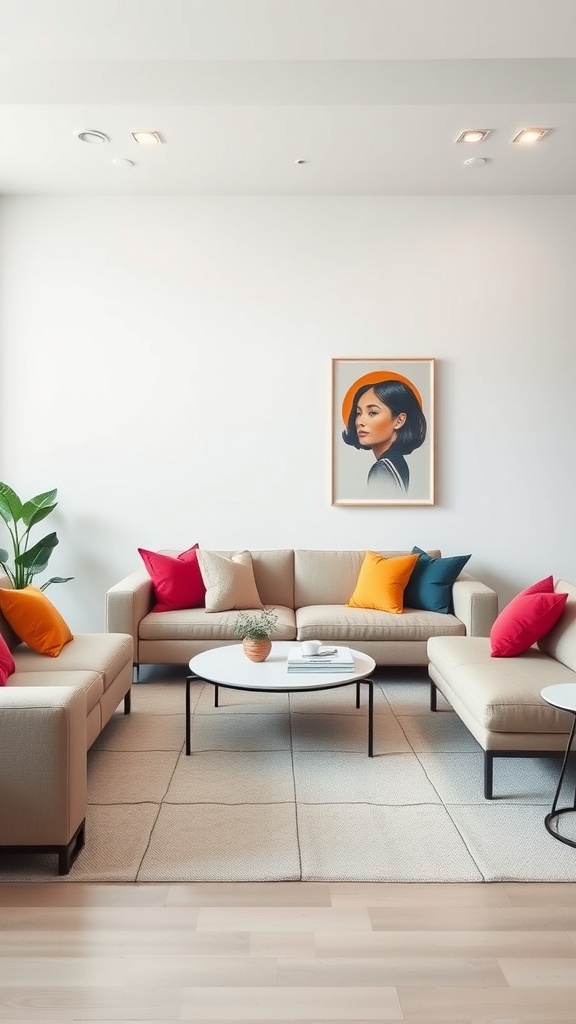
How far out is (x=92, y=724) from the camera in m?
3.42

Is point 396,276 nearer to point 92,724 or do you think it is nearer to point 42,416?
point 42,416

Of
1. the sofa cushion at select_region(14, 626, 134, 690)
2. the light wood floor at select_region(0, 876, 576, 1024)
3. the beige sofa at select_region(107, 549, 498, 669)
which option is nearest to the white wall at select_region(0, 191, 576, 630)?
the beige sofa at select_region(107, 549, 498, 669)

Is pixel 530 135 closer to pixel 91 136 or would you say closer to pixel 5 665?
pixel 91 136

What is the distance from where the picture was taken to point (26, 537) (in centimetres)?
552

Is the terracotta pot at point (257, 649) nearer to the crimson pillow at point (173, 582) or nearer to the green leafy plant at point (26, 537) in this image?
the crimson pillow at point (173, 582)

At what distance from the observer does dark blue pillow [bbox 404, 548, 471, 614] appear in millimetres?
5199

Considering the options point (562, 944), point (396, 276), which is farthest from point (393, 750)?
point (396, 276)

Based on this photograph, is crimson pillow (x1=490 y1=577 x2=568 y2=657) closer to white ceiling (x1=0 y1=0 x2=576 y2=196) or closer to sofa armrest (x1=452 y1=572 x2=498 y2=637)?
sofa armrest (x1=452 y1=572 x2=498 y2=637)

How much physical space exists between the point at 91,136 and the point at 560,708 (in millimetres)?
3958

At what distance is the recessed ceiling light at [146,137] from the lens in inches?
180

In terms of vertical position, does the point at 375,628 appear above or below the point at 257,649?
below

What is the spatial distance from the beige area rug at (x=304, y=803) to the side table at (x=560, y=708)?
0.04 metres

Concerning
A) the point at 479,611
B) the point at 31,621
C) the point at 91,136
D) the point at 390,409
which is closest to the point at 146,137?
the point at 91,136

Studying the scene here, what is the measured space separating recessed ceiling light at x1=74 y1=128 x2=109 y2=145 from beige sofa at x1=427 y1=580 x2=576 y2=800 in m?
3.43
